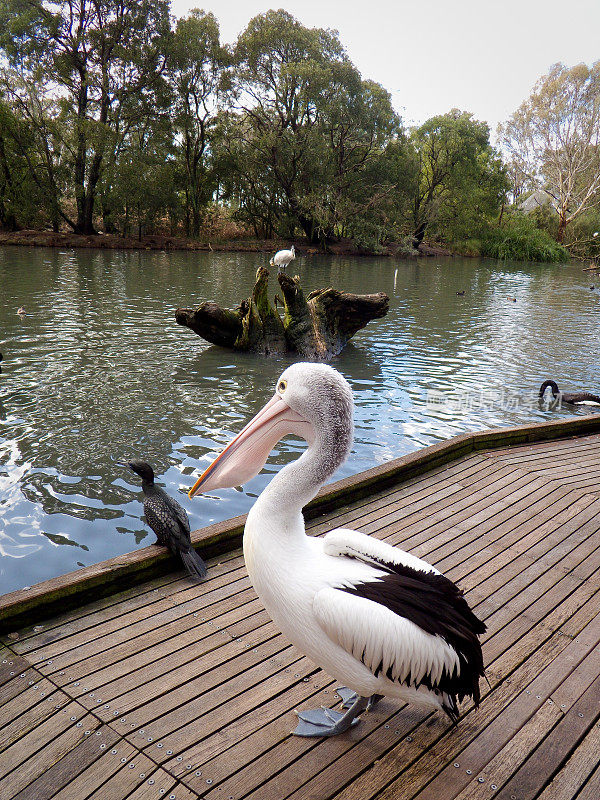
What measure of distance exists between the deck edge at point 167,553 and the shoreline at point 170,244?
27.7 meters

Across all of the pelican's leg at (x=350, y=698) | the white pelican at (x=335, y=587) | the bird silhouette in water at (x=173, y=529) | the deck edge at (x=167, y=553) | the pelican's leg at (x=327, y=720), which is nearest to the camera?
the white pelican at (x=335, y=587)

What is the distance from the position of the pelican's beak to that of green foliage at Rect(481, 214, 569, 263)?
135ft

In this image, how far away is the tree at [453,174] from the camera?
1510 inches

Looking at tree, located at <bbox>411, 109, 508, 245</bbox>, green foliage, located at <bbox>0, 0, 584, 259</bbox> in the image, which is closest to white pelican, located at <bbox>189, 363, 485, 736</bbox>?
green foliage, located at <bbox>0, 0, 584, 259</bbox>

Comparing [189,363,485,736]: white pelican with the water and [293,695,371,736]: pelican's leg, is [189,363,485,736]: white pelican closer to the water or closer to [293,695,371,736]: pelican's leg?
[293,695,371,736]: pelican's leg

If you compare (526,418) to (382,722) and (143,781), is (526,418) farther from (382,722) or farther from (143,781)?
(143,781)

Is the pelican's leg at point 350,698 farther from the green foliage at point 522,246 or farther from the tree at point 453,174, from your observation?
the green foliage at point 522,246

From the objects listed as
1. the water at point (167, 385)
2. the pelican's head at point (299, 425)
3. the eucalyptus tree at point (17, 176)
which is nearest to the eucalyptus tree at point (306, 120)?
the eucalyptus tree at point (17, 176)

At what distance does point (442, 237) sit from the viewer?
42344 mm

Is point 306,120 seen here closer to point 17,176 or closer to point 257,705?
point 17,176

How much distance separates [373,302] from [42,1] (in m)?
27.8

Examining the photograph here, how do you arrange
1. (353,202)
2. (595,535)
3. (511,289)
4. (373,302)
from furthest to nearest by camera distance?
(353,202), (511,289), (373,302), (595,535)

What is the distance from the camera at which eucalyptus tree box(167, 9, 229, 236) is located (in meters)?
29.8

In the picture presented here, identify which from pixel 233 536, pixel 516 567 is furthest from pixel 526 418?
pixel 233 536
